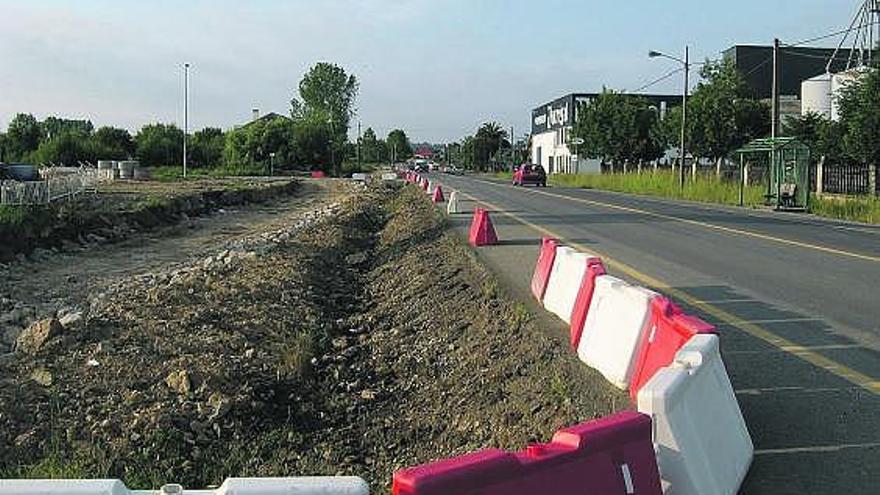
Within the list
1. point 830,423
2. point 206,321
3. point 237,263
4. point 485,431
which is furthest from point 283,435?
point 237,263

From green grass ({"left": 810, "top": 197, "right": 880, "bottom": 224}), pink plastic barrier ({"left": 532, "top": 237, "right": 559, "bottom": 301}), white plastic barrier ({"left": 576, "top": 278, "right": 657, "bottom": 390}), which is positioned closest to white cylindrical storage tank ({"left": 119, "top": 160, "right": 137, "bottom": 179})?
green grass ({"left": 810, "top": 197, "right": 880, "bottom": 224})

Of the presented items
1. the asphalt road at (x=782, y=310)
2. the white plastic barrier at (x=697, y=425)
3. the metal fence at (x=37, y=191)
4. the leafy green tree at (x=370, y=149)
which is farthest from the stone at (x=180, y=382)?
the leafy green tree at (x=370, y=149)

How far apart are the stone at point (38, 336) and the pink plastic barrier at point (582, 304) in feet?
19.9

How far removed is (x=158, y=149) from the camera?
99562 mm

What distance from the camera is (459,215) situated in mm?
28406

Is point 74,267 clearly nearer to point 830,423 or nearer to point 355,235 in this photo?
point 355,235

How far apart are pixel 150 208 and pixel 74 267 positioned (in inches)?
471

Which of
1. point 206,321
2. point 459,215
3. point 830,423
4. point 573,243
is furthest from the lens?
point 459,215

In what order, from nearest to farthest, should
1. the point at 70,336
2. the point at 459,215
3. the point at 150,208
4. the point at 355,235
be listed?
the point at 70,336
the point at 355,235
the point at 459,215
the point at 150,208

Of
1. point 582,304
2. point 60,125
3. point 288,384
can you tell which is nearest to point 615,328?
point 582,304

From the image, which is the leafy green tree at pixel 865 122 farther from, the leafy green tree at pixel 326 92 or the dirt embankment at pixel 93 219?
the leafy green tree at pixel 326 92

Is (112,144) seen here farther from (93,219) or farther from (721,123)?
(93,219)

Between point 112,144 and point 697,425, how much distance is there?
103 metres

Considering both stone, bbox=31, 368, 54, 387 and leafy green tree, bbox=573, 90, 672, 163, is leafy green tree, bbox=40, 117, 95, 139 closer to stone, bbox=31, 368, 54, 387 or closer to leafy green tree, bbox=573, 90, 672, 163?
leafy green tree, bbox=573, 90, 672, 163
